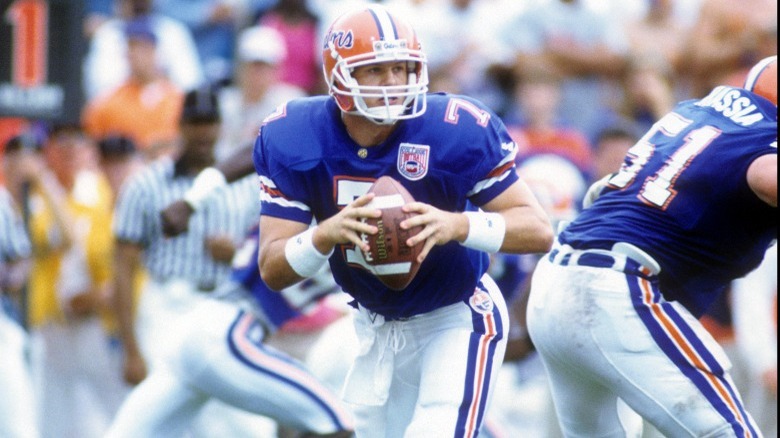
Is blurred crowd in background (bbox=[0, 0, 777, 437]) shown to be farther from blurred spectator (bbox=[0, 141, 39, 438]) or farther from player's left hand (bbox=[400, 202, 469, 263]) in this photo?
player's left hand (bbox=[400, 202, 469, 263])

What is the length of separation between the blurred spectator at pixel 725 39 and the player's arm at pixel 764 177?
495 centimetres

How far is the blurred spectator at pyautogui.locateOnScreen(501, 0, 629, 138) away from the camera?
32.6 ft

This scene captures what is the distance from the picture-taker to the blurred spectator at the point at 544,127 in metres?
9.27

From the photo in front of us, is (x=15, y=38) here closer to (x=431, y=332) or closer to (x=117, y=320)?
(x=117, y=320)

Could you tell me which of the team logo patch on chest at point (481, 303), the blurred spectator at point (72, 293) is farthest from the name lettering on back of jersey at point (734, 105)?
the blurred spectator at point (72, 293)

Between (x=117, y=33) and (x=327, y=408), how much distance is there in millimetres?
5444

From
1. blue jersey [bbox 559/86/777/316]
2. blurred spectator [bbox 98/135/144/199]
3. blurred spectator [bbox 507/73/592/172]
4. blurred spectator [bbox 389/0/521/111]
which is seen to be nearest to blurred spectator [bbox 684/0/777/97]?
blurred spectator [bbox 507/73/592/172]

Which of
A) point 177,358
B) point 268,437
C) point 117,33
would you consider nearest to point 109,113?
point 117,33

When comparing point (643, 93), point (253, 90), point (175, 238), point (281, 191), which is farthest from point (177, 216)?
point (643, 93)

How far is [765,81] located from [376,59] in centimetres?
131

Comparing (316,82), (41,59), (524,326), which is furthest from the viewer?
(316,82)

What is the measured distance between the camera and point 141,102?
405 inches

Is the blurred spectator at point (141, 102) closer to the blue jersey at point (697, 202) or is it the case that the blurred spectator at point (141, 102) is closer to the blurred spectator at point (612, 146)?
the blurred spectator at point (612, 146)

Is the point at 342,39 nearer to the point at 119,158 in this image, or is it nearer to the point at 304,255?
the point at 304,255
